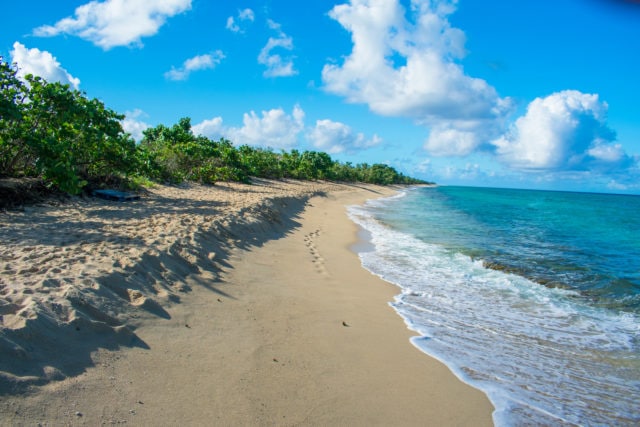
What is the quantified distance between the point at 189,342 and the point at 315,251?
21.6 ft

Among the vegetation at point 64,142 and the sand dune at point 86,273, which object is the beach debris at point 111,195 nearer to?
the vegetation at point 64,142

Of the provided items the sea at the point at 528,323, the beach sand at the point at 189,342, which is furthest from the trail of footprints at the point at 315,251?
the sea at the point at 528,323

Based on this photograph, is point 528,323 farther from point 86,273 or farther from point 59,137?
point 59,137

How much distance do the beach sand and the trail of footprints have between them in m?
0.96

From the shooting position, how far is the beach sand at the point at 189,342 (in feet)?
10.4

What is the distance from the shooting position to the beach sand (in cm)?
316

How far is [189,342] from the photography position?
4.27 metres

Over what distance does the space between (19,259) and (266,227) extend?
6903 millimetres

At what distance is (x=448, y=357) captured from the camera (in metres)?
5.02

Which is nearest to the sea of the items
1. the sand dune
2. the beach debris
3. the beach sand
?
the beach sand

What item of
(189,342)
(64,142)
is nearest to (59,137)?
(64,142)

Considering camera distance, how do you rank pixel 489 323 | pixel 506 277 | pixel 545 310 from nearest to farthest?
1. pixel 489 323
2. pixel 545 310
3. pixel 506 277

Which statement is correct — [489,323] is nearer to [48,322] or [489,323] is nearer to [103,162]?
[48,322]

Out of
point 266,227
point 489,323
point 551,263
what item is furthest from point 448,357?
point 551,263
